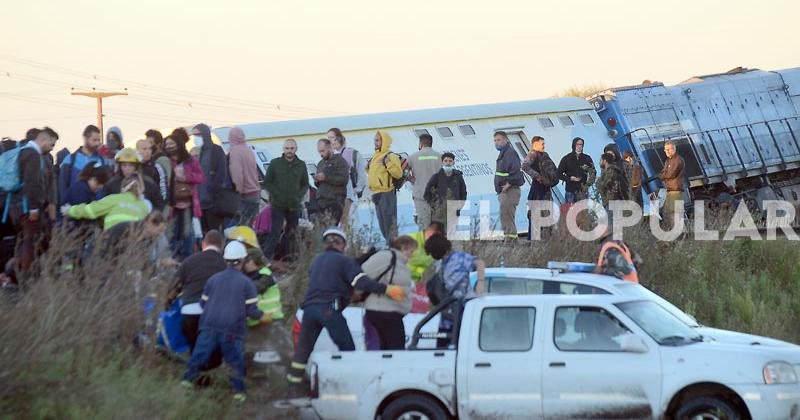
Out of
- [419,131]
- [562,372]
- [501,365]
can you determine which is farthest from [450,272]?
[419,131]

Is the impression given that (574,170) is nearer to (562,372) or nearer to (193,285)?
(193,285)

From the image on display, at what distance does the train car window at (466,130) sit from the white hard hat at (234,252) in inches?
560

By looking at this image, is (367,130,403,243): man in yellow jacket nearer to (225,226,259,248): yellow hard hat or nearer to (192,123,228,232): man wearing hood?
(192,123,228,232): man wearing hood

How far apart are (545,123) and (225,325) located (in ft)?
53.3

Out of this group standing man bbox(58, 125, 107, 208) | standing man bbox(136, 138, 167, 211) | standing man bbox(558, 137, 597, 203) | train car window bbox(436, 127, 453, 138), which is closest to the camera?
standing man bbox(136, 138, 167, 211)

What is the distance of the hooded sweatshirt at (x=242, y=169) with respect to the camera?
17734 mm

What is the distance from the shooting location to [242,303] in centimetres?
1310

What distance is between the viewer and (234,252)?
13289 millimetres

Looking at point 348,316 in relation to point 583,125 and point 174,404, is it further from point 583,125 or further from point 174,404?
point 583,125

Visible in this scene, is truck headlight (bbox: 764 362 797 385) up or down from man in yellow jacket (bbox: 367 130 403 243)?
down

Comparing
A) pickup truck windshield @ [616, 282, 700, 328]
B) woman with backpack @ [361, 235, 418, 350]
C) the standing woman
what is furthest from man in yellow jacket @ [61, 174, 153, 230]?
pickup truck windshield @ [616, 282, 700, 328]

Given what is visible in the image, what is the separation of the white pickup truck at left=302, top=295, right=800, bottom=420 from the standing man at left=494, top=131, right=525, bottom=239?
8485mm

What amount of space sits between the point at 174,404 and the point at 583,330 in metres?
3.75

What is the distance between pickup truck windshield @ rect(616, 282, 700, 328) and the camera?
13.4 meters
